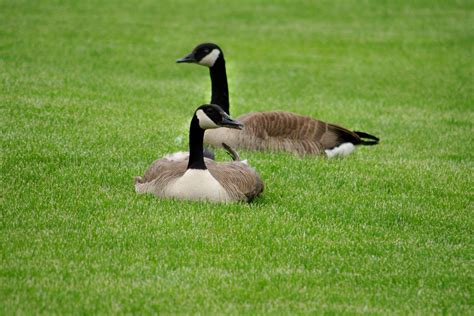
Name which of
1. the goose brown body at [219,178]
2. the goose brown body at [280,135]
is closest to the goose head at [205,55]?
the goose brown body at [280,135]

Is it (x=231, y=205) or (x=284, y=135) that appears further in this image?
(x=284, y=135)

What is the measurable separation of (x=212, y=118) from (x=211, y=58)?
3780 mm

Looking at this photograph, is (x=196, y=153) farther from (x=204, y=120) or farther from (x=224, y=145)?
(x=224, y=145)

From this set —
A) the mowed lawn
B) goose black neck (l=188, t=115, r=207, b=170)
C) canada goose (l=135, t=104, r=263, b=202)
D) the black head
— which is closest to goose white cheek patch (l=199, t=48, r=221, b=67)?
the mowed lawn

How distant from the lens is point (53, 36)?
69.2 feet

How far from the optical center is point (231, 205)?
8.23 meters

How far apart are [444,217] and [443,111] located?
25.9 ft

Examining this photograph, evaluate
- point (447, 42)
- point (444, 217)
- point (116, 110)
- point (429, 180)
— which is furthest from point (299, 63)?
point (444, 217)

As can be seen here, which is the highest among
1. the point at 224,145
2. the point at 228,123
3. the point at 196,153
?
the point at 228,123

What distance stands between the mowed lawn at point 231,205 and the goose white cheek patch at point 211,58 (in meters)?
1.17

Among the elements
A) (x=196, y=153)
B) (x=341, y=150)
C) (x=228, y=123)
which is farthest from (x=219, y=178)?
(x=341, y=150)

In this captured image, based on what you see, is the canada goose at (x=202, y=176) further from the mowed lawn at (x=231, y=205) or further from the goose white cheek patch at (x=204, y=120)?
the mowed lawn at (x=231, y=205)

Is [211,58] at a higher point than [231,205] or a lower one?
higher

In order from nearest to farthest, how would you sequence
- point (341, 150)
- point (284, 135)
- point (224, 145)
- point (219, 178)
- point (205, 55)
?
point (219, 178)
point (224, 145)
point (284, 135)
point (341, 150)
point (205, 55)
